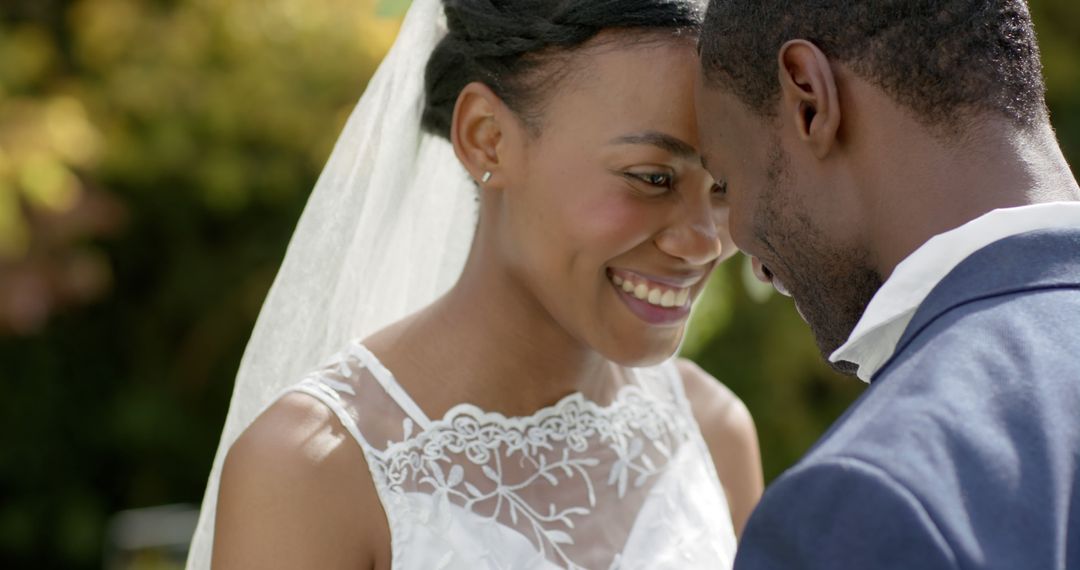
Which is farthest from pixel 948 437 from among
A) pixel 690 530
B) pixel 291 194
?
pixel 291 194

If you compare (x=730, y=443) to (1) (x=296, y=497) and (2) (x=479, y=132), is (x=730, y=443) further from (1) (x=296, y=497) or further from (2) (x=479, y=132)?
(1) (x=296, y=497)

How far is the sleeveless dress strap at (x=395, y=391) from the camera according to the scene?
8.63 feet

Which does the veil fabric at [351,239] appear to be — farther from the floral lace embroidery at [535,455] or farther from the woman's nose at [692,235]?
the woman's nose at [692,235]

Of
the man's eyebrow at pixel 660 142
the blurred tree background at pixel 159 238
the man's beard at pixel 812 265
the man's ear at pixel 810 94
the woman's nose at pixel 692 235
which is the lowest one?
the blurred tree background at pixel 159 238

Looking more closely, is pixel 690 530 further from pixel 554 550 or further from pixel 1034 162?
pixel 1034 162

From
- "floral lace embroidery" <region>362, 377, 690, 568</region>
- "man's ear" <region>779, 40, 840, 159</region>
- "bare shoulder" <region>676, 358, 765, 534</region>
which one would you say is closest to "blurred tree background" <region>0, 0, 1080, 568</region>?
"bare shoulder" <region>676, 358, 765, 534</region>

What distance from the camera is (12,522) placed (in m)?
6.71

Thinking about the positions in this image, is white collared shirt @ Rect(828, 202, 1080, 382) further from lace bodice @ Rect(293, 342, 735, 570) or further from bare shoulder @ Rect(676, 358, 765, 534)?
bare shoulder @ Rect(676, 358, 765, 534)

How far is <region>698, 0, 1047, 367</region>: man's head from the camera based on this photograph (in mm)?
1759

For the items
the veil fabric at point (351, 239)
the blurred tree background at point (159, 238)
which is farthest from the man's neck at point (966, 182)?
the blurred tree background at point (159, 238)

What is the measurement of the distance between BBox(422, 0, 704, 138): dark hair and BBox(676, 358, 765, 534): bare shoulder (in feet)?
3.19

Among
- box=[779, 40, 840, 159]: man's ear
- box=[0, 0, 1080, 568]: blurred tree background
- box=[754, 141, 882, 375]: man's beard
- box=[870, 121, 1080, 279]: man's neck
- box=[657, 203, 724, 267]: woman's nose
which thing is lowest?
box=[0, 0, 1080, 568]: blurred tree background

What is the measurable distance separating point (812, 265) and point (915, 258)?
236mm

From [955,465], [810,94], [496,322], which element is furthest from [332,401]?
[955,465]
